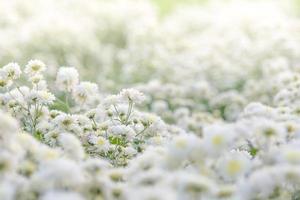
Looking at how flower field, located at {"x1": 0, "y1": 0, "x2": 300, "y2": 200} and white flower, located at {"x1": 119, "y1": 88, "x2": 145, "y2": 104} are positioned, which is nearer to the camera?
flower field, located at {"x1": 0, "y1": 0, "x2": 300, "y2": 200}

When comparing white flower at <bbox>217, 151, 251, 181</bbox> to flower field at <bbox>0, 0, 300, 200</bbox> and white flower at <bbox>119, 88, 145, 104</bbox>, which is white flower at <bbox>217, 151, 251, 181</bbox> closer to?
flower field at <bbox>0, 0, 300, 200</bbox>

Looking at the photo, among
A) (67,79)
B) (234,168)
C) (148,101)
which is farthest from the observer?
(148,101)

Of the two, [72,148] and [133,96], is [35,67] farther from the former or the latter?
[72,148]

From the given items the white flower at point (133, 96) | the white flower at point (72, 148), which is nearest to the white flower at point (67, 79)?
the white flower at point (133, 96)

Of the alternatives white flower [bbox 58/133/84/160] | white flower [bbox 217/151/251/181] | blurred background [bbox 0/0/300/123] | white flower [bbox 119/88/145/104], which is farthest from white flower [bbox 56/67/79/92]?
blurred background [bbox 0/0/300/123]

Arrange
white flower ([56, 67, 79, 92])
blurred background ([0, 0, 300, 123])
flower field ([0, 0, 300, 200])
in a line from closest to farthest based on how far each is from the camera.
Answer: flower field ([0, 0, 300, 200])
white flower ([56, 67, 79, 92])
blurred background ([0, 0, 300, 123])

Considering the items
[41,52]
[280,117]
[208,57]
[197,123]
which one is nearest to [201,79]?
[208,57]

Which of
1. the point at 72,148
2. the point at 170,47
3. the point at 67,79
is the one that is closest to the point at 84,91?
the point at 67,79

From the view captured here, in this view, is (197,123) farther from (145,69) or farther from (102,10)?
(102,10)
